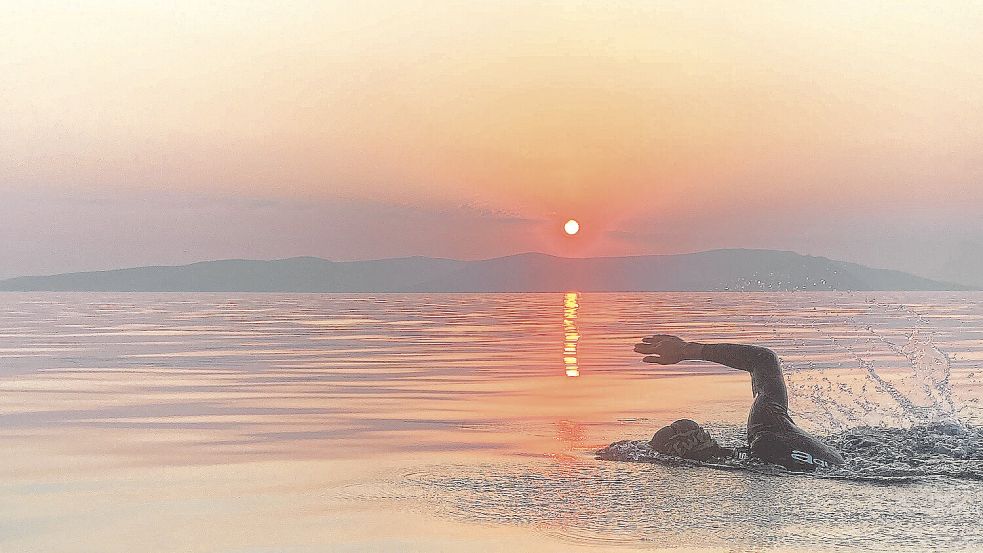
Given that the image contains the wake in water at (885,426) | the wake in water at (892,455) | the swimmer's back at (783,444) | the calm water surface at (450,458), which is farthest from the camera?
the wake in water at (885,426)

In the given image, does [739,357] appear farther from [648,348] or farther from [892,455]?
[892,455]

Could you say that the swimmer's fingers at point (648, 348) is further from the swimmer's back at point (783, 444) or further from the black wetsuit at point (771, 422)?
the swimmer's back at point (783, 444)

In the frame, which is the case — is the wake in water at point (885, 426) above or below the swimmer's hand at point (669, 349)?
below

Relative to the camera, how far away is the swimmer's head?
15016 millimetres

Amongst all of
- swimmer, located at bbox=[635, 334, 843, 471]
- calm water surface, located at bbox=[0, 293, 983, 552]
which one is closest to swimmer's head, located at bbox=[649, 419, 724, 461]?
swimmer, located at bbox=[635, 334, 843, 471]

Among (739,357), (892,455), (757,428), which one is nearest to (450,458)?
(757,428)

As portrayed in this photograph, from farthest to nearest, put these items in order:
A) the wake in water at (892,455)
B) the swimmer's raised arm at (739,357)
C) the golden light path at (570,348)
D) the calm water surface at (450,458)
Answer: the golden light path at (570,348)
the swimmer's raised arm at (739,357)
the wake in water at (892,455)
the calm water surface at (450,458)

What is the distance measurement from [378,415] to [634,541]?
992 cm

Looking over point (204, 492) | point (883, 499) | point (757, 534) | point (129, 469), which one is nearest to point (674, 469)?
point (883, 499)

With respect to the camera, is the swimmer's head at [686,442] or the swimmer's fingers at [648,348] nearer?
the swimmer's head at [686,442]

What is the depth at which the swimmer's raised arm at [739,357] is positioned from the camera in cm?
1555

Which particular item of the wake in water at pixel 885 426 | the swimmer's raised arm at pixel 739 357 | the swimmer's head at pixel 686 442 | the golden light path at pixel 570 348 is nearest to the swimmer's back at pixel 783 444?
the wake in water at pixel 885 426

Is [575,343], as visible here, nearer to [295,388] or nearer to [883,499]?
[295,388]

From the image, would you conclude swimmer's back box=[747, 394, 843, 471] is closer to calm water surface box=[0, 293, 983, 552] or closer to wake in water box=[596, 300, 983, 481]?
wake in water box=[596, 300, 983, 481]
